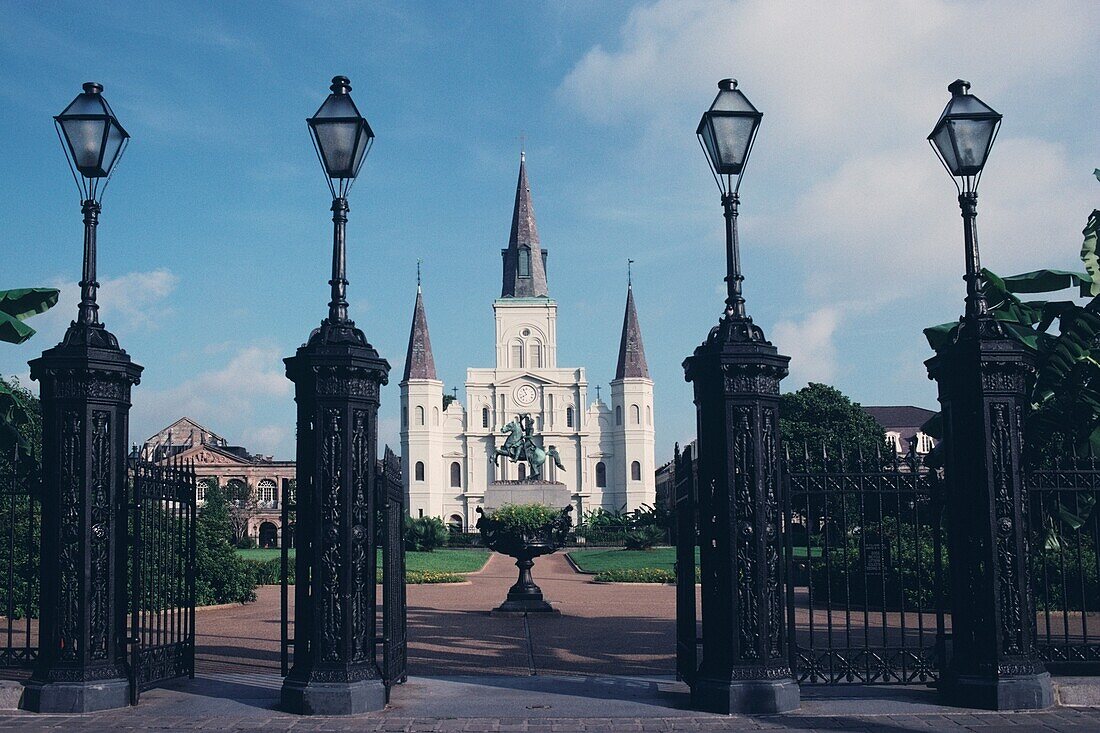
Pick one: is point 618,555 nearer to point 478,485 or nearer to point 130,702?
point 130,702

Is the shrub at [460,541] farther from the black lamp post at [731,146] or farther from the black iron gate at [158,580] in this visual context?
the black lamp post at [731,146]

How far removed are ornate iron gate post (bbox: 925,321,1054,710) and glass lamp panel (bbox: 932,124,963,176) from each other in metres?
1.31

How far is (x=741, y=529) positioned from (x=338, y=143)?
15.5 feet

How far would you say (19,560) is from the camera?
18.6 m

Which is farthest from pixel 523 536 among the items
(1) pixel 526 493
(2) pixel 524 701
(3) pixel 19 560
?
(1) pixel 526 493

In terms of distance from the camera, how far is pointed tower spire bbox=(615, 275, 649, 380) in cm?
9894

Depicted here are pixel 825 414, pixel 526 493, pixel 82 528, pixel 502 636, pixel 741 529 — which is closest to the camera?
pixel 741 529

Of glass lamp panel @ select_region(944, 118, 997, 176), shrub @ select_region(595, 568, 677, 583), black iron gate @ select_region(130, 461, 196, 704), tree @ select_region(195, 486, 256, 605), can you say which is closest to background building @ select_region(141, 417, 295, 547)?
shrub @ select_region(595, 568, 677, 583)

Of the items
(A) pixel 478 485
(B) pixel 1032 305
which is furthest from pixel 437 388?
(B) pixel 1032 305

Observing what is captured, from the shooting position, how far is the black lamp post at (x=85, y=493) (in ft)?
29.1

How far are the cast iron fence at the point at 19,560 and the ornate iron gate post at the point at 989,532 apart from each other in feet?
25.0

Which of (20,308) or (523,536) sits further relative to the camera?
(523,536)

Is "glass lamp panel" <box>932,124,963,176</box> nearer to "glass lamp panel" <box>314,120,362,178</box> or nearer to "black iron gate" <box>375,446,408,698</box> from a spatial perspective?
"glass lamp panel" <box>314,120,362,178</box>

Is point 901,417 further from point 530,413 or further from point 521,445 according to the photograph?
point 521,445
